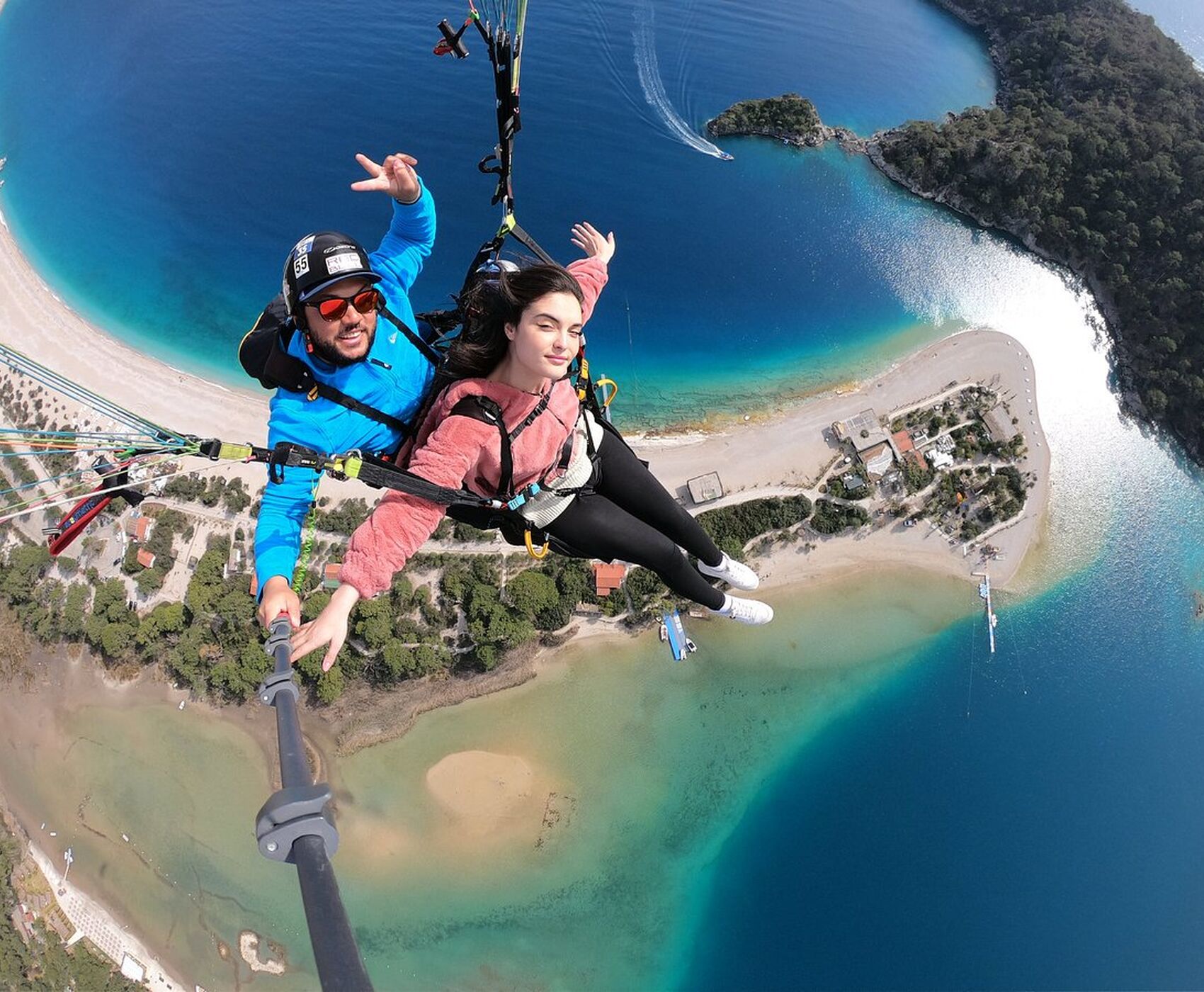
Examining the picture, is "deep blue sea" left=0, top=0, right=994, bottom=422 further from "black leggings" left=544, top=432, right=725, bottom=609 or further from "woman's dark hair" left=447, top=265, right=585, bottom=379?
"woman's dark hair" left=447, top=265, right=585, bottom=379

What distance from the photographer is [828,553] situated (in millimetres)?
9930

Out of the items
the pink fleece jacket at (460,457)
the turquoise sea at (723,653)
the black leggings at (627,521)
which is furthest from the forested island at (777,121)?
the pink fleece jacket at (460,457)

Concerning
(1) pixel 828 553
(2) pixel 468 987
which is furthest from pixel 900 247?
(2) pixel 468 987

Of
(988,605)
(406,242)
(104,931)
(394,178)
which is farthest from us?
(988,605)

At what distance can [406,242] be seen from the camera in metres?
2.82

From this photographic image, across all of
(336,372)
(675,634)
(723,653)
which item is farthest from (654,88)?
(336,372)

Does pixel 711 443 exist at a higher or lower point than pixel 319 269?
lower

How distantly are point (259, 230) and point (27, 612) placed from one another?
8.89 m

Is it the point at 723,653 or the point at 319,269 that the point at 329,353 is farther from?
the point at 723,653

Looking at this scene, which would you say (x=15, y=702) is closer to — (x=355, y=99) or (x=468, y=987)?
(x=468, y=987)

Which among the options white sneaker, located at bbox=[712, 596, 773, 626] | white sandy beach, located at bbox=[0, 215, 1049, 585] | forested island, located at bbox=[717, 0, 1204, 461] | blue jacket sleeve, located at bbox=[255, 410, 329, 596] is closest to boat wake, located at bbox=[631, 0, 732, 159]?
forested island, located at bbox=[717, 0, 1204, 461]

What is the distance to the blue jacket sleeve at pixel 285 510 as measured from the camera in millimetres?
2193

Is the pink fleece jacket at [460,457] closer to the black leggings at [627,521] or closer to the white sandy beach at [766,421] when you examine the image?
the black leggings at [627,521]

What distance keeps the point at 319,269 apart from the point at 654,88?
51.7ft
